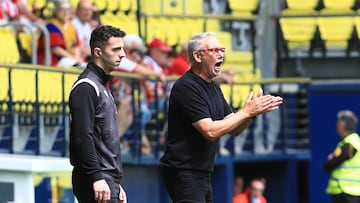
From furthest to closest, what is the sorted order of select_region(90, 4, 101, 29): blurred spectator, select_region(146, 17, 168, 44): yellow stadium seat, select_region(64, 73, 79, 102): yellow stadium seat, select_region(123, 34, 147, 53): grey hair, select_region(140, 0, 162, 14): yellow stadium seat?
1. select_region(140, 0, 162, 14): yellow stadium seat
2. select_region(146, 17, 168, 44): yellow stadium seat
3. select_region(90, 4, 101, 29): blurred spectator
4. select_region(123, 34, 147, 53): grey hair
5. select_region(64, 73, 79, 102): yellow stadium seat

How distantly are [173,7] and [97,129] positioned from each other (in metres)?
9.95

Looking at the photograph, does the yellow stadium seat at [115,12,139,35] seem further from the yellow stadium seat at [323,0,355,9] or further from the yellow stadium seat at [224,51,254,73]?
the yellow stadium seat at [323,0,355,9]

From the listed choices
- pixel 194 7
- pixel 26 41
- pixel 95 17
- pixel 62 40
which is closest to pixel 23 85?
pixel 26 41

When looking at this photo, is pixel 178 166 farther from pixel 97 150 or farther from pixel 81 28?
pixel 81 28

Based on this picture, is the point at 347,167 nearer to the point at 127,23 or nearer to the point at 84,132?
the point at 127,23

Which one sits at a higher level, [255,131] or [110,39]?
[110,39]

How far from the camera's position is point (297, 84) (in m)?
17.3

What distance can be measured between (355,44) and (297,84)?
58.5 inches

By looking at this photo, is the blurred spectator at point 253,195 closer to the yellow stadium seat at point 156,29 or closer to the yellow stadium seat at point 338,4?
the yellow stadium seat at point 156,29

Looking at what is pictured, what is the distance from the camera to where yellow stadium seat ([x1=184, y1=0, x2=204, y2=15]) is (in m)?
18.2

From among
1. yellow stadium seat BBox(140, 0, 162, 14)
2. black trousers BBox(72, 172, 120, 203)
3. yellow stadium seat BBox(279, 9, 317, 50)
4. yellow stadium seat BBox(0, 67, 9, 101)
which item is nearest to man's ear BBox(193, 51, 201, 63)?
black trousers BBox(72, 172, 120, 203)

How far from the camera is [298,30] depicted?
18.3m

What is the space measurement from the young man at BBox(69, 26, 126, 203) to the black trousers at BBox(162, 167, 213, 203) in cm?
53

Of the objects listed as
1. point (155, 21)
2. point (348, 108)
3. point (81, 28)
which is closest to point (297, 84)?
point (348, 108)
